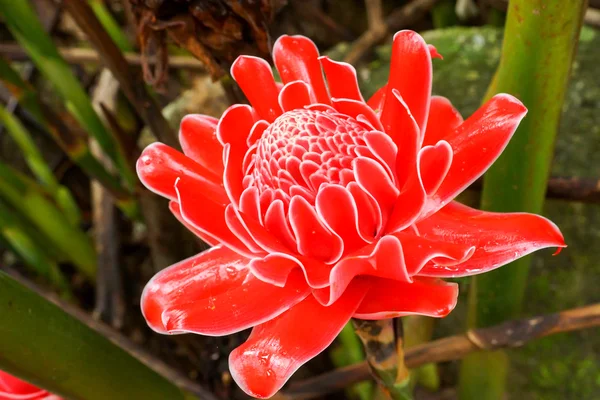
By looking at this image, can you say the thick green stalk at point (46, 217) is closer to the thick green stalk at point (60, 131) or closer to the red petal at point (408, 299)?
the thick green stalk at point (60, 131)

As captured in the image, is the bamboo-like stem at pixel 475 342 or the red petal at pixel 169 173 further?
the bamboo-like stem at pixel 475 342

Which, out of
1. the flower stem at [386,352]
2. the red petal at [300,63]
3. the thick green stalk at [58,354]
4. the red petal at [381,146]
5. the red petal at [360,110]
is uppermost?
the red petal at [300,63]

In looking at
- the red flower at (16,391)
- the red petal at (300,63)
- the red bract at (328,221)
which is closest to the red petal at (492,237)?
the red bract at (328,221)

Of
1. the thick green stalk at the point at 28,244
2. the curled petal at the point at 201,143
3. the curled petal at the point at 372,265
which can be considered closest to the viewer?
the curled petal at the point at 372,265

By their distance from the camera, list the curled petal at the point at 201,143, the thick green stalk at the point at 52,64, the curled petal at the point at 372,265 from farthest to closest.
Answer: the thick green stalk at the point at 52,64 → the curled petal at the point at 201,143 → the curled petal at the point at 372,265

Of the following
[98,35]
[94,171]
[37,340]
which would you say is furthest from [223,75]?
[94,171]

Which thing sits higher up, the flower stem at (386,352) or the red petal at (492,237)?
the red petal at (492,237)

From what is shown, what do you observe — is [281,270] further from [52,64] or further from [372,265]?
[52,64]
